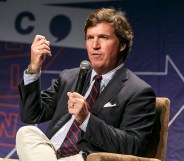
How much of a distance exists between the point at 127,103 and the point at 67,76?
1.31ft

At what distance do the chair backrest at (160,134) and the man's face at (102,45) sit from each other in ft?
1.11

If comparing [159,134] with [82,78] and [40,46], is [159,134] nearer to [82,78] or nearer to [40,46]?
[82,78]

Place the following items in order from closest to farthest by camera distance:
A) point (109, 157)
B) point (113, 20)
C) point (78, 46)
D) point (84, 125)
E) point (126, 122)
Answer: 1. point (109, 157)
2. point (84, 125)
3. point (126, 122)
4. point (113, 20)
5. point (78, 46)

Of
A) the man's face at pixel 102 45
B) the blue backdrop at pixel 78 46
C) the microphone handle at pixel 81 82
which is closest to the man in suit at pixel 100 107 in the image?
the man's face at pixel 102 45

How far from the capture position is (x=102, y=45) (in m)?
2.40

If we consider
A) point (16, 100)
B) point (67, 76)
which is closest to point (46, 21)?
point (16, 100)

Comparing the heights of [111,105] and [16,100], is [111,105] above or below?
above

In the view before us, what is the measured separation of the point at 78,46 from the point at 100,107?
1.70m

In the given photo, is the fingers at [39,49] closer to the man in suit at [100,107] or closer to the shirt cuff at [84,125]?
the man in suit at [100,107]

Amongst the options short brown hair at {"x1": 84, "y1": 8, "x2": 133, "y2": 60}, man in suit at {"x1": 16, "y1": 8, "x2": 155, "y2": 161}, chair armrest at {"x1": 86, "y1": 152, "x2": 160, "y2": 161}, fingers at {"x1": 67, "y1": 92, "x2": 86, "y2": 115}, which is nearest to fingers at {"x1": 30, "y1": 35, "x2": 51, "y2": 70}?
man in suit at {"x1": 16, "y1": 8, "x2": 155, "y2": 161}

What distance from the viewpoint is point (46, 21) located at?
4.09 m

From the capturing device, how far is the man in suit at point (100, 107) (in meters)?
2.23

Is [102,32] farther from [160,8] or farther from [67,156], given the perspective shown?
[160,8]

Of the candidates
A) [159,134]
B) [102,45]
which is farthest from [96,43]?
[159,134]
